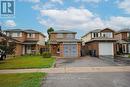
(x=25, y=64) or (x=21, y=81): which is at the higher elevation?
(x=25, y=64)

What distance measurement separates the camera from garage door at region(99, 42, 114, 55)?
1663 inches

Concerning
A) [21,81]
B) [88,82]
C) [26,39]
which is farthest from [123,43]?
[21,81]

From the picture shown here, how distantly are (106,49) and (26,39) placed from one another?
70.3ft

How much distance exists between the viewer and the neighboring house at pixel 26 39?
49.8m

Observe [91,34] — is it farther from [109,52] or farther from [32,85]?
[32,85]

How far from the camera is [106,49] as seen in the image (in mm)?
42250

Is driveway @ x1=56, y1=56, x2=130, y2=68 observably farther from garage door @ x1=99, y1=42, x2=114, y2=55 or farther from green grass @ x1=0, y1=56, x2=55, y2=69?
garage door @ x1=99, y1=42, x2=114, y2=55

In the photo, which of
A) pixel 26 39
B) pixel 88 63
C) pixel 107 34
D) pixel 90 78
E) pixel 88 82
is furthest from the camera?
pixel 26 39

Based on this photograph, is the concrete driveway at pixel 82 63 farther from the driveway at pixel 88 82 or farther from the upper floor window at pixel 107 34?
the upper floor window at pixel 107 34

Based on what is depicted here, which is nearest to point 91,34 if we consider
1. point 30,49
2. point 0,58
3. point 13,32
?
point 30,49

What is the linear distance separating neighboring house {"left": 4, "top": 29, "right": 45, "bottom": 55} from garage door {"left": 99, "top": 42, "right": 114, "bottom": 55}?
54.3 ft

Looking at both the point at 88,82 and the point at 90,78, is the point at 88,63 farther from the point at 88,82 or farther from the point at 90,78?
the point at 88,82

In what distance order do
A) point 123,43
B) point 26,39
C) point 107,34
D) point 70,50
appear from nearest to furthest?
point 70,50, point 107,34, point 123,43, point 26,39

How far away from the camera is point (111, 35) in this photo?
48375mm
